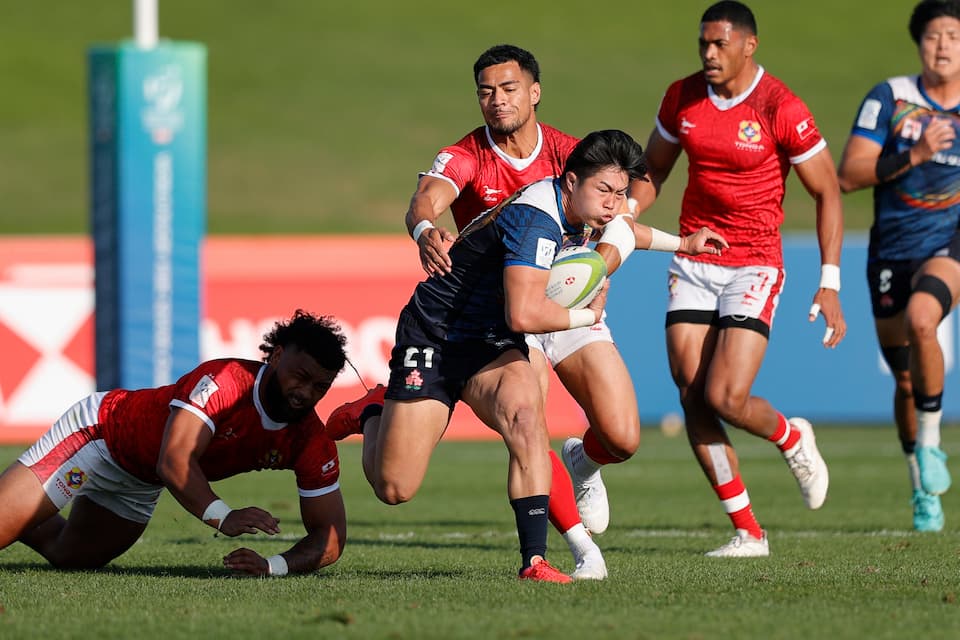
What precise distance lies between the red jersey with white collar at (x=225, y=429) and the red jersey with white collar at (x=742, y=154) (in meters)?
2.64

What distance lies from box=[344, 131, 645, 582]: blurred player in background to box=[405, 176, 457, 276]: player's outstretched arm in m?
0.14

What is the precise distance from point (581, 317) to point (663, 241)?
1.11 m

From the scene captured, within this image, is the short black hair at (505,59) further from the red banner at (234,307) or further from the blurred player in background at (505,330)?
the red banner at (234,307)

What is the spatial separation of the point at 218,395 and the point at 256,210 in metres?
36.6

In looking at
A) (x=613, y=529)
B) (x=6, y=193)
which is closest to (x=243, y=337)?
(x=613, y=529)

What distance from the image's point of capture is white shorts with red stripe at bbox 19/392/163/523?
7.67 metres

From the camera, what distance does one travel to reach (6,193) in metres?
44.3

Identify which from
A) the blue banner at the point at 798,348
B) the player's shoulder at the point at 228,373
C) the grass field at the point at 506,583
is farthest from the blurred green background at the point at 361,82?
the player's shoulder at the point at 228,373

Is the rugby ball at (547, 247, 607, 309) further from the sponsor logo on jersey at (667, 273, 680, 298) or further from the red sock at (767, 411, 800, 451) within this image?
the red sock at (767, 411, 800, 451)

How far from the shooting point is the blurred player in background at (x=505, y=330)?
6867 mm

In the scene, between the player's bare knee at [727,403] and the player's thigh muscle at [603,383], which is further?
the player's bare knee at [727,403]

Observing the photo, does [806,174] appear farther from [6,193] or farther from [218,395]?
[6,193]

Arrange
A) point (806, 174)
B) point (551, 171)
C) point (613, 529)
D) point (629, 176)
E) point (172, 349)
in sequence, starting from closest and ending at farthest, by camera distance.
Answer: point (629, 176) → point (551, 171) → point (806, 174) → point (613, 529) → point (172, 349)

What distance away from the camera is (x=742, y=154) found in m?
8.73
